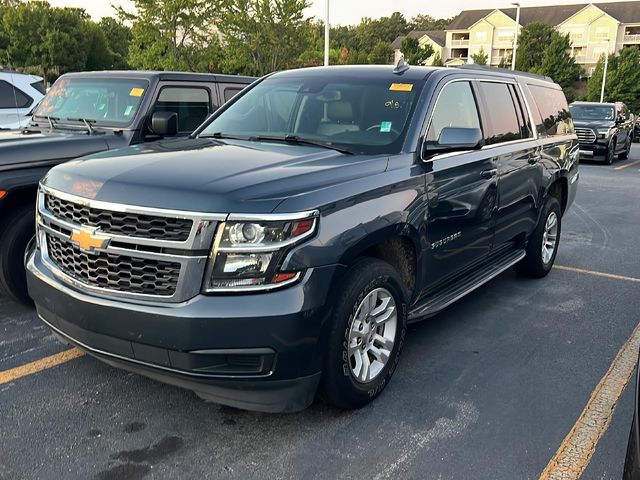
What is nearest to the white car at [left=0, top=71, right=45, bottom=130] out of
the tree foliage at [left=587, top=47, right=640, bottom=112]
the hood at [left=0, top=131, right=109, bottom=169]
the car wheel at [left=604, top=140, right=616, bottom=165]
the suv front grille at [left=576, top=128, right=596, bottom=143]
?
the hood at [left=0, top=131, right=109, bottom=169]

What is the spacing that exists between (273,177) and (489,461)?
1.75 metres

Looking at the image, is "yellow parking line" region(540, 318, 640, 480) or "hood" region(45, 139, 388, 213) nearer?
"hood" region(45, 139, 388, 213)

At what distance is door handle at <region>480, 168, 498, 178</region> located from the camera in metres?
4.47

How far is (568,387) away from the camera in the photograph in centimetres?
381

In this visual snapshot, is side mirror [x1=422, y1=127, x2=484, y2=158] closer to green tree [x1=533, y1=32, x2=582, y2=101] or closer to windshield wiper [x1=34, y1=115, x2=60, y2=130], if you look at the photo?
windshield wiper [x1=34, y1=115, x2=60, y2=130]

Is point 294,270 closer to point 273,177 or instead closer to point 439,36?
point 273,177

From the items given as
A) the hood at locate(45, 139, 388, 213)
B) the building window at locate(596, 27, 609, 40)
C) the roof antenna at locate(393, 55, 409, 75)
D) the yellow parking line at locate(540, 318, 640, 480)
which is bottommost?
the yellow parking line at locate(540, 318, 640, 480)

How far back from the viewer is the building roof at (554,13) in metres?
79.5

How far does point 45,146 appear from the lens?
4883mm

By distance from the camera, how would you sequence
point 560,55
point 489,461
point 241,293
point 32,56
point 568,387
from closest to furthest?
1. point 241,293
2. point 489,461
3. point 568,387
4. point 32,56
5. point 560,55

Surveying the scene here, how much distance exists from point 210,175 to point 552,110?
4.33 meters

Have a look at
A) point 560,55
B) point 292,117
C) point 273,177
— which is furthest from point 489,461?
point 560,55

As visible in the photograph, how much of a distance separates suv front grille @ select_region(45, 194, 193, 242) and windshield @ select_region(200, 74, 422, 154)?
4.73ft

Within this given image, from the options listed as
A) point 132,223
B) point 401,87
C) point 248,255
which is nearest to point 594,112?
point 401,87
